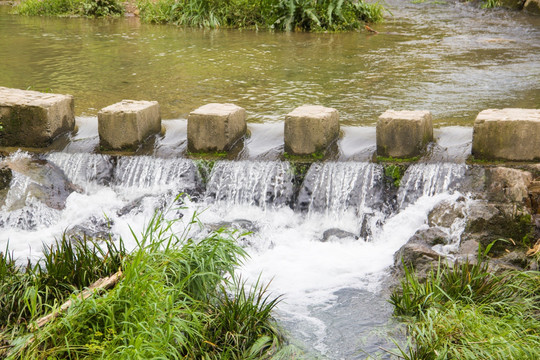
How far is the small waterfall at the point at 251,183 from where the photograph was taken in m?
7.04

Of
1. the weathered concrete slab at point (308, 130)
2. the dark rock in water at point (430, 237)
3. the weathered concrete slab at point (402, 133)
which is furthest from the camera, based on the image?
the weathered concrete slab at point (308, 130)

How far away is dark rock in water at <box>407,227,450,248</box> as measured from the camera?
588 centimetres

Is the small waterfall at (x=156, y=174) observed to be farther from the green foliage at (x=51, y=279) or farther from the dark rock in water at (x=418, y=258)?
the dark rock in water at (x=418, y=258)

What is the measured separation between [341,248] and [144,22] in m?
13.4

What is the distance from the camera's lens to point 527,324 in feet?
14.5

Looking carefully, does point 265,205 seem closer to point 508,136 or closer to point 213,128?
point 213,128

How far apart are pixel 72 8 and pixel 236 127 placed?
48.4 ft

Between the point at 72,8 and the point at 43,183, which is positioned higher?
the point at 72,8

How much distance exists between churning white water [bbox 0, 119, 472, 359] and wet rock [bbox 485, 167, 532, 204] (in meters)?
0.31

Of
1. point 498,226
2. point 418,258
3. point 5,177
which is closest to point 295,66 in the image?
point 5,177

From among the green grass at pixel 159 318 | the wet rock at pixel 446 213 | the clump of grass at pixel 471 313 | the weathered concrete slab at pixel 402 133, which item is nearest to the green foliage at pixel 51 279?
the green grass at pixel 159 318

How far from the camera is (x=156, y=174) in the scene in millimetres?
7332

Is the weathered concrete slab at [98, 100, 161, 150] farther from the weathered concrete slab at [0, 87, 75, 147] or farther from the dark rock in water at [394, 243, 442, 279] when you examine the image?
the dark rock in water at [394, 243, 442, 279]

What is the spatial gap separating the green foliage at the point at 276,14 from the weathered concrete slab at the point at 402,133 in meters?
8.88
